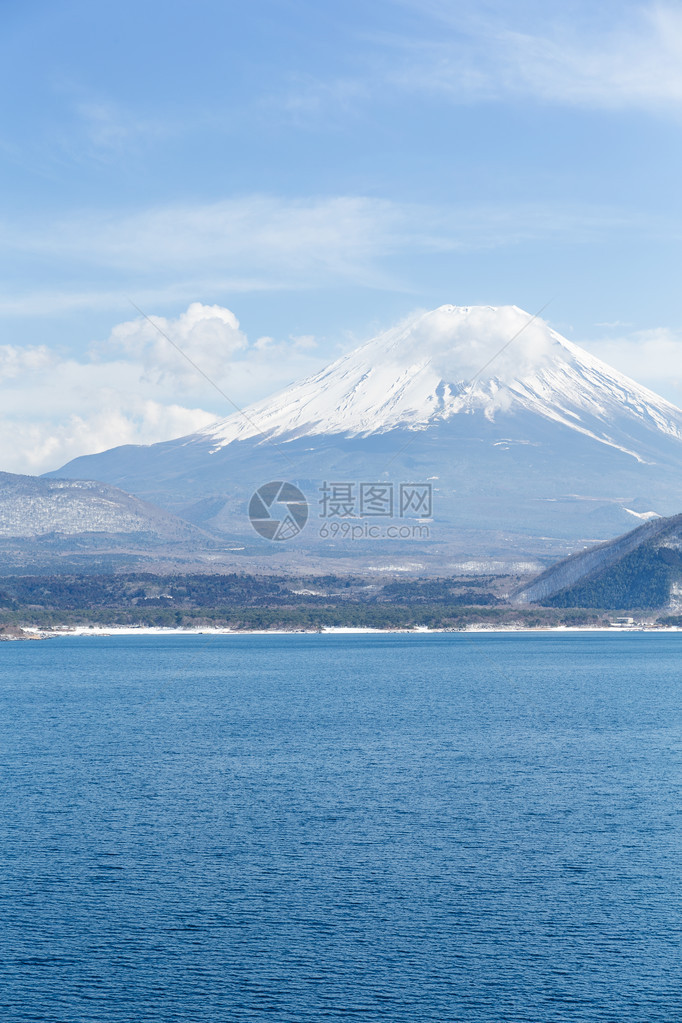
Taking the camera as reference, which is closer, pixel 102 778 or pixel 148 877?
pixel 148 877

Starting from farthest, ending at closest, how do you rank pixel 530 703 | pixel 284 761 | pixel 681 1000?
pixel 530 703 → pixel 284 761 → pixel 681 1000

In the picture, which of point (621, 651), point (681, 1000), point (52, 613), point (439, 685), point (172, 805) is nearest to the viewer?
point (681, 1000)

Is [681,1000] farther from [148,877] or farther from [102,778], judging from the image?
[102,778]

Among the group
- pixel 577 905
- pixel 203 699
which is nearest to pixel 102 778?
pixel 577 905

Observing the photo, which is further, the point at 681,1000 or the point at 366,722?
the point at 366,722

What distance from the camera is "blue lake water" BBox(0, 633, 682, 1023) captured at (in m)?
27.0

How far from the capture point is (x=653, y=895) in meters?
33.6

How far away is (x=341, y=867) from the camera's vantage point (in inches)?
1425

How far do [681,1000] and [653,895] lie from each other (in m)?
6.97

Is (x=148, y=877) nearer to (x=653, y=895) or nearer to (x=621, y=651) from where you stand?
(x=653, y=895)

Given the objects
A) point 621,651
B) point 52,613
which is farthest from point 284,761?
point 52,613

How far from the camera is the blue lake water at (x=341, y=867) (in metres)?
27.0

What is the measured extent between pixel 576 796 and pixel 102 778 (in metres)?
20.4

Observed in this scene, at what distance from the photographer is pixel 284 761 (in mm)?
55594
